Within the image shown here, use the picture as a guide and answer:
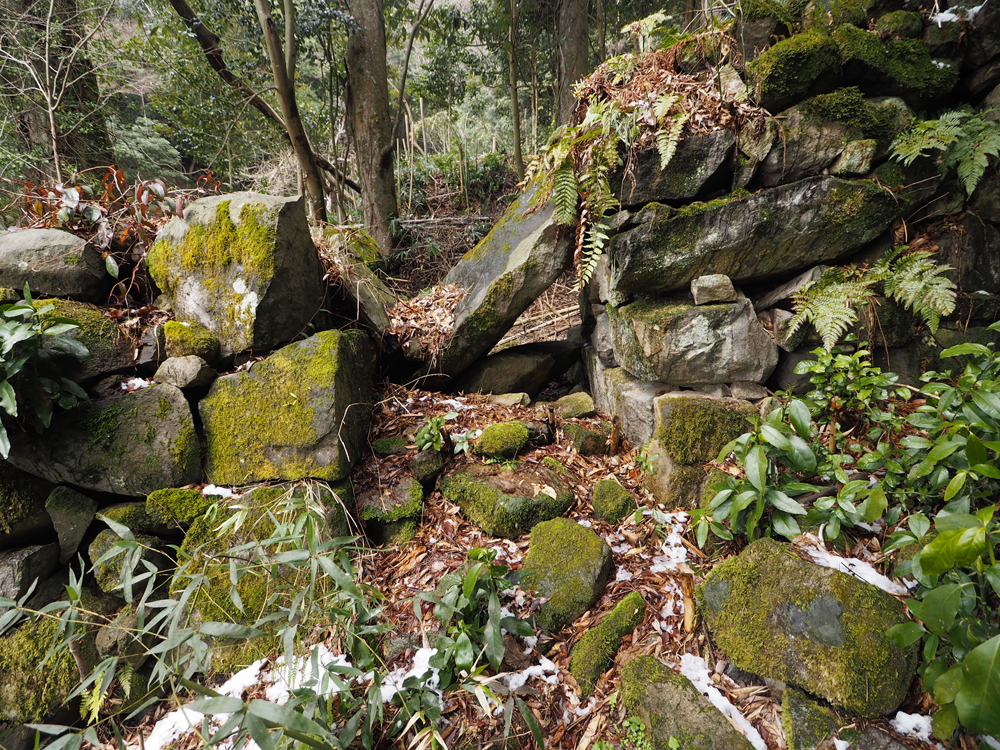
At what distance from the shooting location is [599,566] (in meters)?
2.46

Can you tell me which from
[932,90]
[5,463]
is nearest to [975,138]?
[932,90]

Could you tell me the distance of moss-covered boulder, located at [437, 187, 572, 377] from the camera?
143 inches

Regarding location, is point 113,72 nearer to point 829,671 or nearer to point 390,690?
point 390,690

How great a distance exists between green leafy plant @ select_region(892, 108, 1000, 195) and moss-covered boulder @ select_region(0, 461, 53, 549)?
5870 millimetres

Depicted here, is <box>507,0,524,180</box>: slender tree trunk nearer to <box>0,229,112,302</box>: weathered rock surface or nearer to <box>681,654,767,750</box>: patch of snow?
<box>0,229,112,302</box>: weathered rock surface

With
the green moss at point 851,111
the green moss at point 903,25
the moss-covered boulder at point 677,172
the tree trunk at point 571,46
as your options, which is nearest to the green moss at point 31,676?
the moss-covered boulder at point 677,172

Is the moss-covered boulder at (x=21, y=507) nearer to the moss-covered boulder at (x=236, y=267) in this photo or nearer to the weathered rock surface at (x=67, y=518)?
the weathered rock surface at (x=67, y=518)

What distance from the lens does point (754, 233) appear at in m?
3.05

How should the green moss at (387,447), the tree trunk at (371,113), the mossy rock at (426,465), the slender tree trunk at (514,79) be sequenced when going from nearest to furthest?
1. the mossy rock at (426,465)
2. the green moss at (387,447)
3. the tree trunk at (371,113)
4. the slender tree trunk at (514,79)

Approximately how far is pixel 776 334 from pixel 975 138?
5.29 feet

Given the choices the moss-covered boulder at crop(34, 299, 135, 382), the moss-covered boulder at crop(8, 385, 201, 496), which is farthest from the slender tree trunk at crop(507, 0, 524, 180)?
the moss-covered boulder at crop(8, 385, 201, 496)

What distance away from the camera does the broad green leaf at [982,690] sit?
118cm

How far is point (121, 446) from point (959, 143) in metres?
5.68

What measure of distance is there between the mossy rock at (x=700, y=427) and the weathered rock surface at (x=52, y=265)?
168 inches
